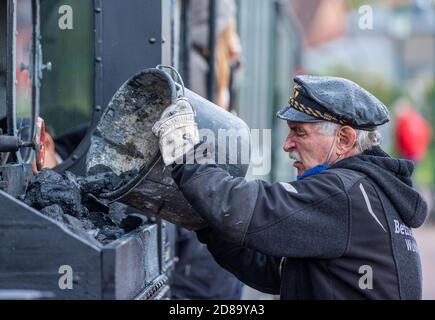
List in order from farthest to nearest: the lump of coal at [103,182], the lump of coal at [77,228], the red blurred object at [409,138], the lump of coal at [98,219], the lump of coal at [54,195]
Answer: the red blurred object at [409,138]
the lump of coal at [103,182]
the lump of coal at [98,219]
the lump of coal at [54,195]
the lump of coal at [77,228]

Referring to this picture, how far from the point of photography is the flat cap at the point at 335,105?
295 cm

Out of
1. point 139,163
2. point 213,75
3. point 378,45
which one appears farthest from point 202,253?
point 378,45

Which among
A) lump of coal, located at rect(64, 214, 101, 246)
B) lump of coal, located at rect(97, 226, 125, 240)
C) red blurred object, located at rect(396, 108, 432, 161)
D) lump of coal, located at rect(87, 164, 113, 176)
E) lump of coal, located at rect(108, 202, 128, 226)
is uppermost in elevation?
lump of coal, located at rect(87, 164, 113, 176)

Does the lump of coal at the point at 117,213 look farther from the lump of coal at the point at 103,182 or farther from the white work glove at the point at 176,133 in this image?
the white work glove at the point at 176,133

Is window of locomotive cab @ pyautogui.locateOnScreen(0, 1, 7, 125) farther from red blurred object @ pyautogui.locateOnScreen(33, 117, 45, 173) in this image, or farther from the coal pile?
the coal pile

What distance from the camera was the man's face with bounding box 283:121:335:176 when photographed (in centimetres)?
301

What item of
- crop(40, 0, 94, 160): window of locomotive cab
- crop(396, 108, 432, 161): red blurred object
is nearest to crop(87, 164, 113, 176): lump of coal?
crop(40, 0, 94, 160): window of locomotive cab

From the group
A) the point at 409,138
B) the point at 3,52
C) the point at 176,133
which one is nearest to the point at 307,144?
the point at 176,133

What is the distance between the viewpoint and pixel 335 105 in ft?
9.64

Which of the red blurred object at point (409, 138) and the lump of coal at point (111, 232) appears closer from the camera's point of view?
the lump of coal at point (111, 232)

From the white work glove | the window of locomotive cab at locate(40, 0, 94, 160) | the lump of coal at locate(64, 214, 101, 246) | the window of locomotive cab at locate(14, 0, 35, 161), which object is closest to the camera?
the lump of coal at locate(64, 214, 101, 246)

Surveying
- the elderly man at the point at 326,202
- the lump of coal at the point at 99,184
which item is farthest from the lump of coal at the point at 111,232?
the elderly man at the point at 326,202

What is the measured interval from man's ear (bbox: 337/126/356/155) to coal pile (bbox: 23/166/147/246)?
0.78 m

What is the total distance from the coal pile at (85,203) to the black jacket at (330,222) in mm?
362
